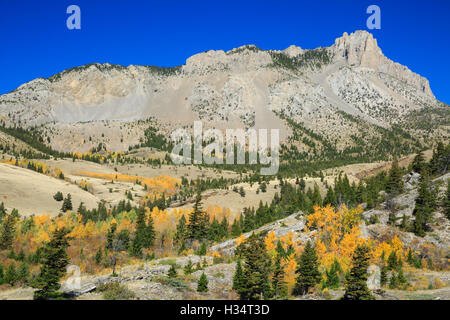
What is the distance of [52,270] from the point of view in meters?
41.0

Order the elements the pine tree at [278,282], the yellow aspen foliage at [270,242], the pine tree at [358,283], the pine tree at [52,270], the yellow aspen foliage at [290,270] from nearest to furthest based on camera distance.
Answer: the pine tree at [358,283] < the pine tree at [52,270] < the pine tree at [278,282] < the yellow aspen foliage at [290,270] < the yellow aspen foliage at [270,242]

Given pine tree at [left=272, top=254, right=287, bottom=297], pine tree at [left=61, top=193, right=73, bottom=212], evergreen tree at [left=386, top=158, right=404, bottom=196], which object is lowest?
pine tree at [left=272, top=254, right=287, bottom=297]

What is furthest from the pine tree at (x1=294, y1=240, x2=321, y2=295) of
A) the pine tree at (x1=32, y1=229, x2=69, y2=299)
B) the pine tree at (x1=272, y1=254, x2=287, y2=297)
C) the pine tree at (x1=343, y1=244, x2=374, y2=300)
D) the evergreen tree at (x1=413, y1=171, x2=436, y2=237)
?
the pine tree at (x1=32, y1=229, x2=69, y2=299)

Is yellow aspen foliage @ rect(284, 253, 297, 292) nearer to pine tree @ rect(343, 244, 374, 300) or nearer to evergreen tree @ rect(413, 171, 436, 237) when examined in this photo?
pine tree @ rect(343, 244, 374, 300)

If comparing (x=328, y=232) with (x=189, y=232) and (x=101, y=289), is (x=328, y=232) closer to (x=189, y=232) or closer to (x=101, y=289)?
(x=189, y=232)

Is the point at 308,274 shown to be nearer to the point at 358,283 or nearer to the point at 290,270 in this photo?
the point at 290,270

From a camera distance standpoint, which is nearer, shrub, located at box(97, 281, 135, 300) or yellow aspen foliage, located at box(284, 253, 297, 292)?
shrub, located at box(97, 281, 135, 300)

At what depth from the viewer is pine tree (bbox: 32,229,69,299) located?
4050 centimetres

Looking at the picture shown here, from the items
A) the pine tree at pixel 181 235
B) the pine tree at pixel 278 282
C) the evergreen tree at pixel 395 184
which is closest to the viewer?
the pine tree at pixel 278 282

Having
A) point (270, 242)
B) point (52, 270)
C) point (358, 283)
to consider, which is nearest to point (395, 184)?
point (270, 242)

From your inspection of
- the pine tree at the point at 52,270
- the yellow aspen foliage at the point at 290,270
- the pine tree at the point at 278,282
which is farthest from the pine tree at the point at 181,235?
the pine tree at the point at 52,270

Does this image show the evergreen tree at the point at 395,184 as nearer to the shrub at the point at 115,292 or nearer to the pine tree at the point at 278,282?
the pine tree at the point at 278,282

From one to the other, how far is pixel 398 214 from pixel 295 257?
1236 inches

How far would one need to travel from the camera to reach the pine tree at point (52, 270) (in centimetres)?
4050
